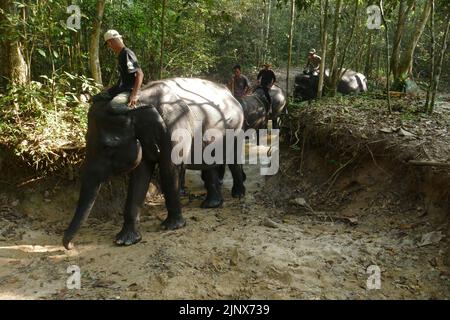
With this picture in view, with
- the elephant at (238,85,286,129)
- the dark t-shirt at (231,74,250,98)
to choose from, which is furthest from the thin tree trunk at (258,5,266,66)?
the dark t-shirt at (231,74,250,98)

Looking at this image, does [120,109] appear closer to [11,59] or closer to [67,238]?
[67,238]

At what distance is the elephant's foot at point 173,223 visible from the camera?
5.67 m

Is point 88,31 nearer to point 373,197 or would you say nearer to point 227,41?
point 373,197

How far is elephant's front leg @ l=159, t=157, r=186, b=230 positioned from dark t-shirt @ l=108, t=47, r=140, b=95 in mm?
1009

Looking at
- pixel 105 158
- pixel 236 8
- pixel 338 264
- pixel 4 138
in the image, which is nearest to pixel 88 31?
pixel 4 138

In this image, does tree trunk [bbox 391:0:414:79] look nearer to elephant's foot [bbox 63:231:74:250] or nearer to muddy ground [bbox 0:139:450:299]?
muddy ground [bbox 0:139:450:299]

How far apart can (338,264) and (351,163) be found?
222cm

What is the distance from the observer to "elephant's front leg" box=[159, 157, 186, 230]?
551cm

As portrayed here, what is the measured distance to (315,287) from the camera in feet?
14.0

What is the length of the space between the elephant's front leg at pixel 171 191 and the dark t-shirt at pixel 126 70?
101cm

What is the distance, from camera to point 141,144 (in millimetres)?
5324

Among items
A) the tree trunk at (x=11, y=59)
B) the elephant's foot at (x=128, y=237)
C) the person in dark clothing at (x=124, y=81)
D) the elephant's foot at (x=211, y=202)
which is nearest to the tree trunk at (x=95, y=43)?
the tree trunk at (x=11, y=59)

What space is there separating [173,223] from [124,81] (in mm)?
1916

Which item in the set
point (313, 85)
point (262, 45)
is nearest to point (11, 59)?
point (313, 85)
